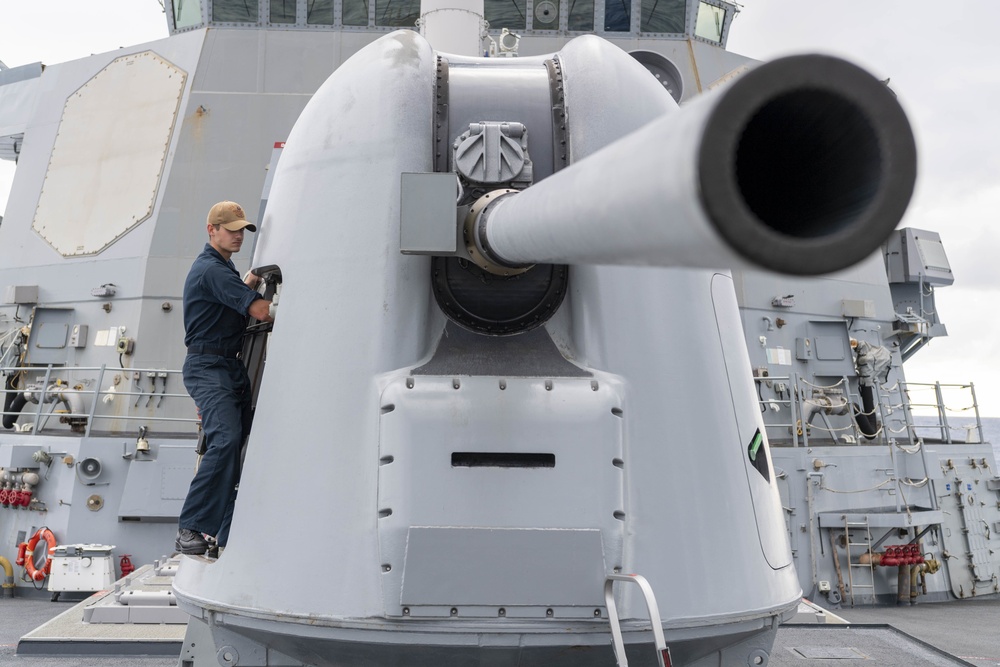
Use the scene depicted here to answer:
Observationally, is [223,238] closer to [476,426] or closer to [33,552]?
[476,426]

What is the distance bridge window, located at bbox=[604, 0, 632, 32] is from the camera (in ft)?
33.7

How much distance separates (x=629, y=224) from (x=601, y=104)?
1642mm

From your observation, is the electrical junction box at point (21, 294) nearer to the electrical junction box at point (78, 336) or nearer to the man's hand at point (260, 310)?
the electrical junction box at point (78, 336)

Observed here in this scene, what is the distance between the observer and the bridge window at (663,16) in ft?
34.1

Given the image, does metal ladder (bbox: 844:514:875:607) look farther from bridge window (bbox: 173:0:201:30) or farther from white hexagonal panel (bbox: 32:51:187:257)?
bridge window (bbox: 173:0:201:30)

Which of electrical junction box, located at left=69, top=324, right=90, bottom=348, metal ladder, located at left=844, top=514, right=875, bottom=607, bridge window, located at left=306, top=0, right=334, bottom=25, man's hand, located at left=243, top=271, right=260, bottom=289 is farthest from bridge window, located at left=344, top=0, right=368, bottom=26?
man's hand, located at left=243, top=271, right=260, bottom=289

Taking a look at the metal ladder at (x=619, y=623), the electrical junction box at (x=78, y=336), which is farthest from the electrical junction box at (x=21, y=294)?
the metal ladder at (x=619, y=623)

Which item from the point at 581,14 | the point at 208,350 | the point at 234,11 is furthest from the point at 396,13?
the point at 208,350

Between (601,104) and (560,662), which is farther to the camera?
(601,104)

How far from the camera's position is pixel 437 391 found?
91.9 inches

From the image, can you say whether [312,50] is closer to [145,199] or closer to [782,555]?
[145,199]

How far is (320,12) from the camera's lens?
395 inches

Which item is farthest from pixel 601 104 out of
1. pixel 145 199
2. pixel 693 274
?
pixel 145 199

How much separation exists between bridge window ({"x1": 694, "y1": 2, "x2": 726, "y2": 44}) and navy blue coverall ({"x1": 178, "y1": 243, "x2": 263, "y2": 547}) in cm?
903
